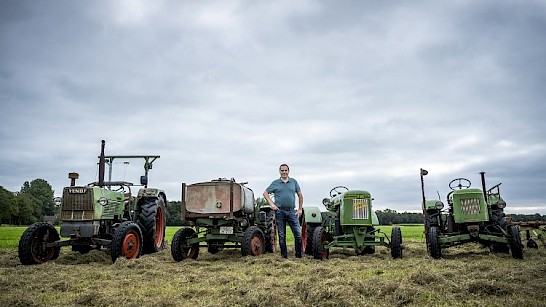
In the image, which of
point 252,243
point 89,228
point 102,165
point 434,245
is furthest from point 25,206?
point 434,245

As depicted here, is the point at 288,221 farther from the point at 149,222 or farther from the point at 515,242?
the point at 515,242

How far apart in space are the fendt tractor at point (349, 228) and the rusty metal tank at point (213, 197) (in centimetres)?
169

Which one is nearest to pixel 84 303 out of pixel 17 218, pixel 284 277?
pixel 284 277

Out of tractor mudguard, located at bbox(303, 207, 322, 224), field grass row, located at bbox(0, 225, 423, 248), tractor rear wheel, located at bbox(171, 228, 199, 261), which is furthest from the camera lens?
field grass row, located at bbox(0, 225, 423, 248)

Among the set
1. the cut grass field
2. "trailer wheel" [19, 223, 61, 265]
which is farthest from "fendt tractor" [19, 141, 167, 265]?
the cut grass field

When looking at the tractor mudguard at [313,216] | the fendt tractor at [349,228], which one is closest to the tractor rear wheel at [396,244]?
the fendt tractor at [349,228]

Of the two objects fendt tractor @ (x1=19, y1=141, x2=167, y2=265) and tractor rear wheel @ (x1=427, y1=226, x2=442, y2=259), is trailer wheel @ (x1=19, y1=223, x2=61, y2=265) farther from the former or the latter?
tractor rear wheel @ (x1=427, y1=226, x2=442, y2=259)

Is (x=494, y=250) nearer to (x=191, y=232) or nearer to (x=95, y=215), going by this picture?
(x=191, y=232)

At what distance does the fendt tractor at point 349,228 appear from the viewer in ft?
28.6

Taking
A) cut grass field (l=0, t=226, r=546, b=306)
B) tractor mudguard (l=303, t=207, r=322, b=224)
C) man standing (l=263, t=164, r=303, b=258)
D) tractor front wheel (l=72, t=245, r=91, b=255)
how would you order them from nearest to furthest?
cut grass field (l=0, t=226, r=546, b=306), man standing (l=263, t=164, r=303, b=258), tractor mudguard (l=303, t=207, r=322, b=224), tractor front wheel (l=72, t=245, r=91, b=255)

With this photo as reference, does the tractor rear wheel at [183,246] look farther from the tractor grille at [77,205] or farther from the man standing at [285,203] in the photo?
the man standing at [285,203]

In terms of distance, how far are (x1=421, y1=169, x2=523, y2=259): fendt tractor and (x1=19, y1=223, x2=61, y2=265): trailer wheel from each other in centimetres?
781

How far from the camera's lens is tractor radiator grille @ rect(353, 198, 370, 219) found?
9359mm

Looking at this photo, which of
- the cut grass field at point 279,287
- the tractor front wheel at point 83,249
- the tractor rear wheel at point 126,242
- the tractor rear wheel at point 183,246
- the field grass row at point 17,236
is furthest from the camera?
the field grass row at point 17,236
